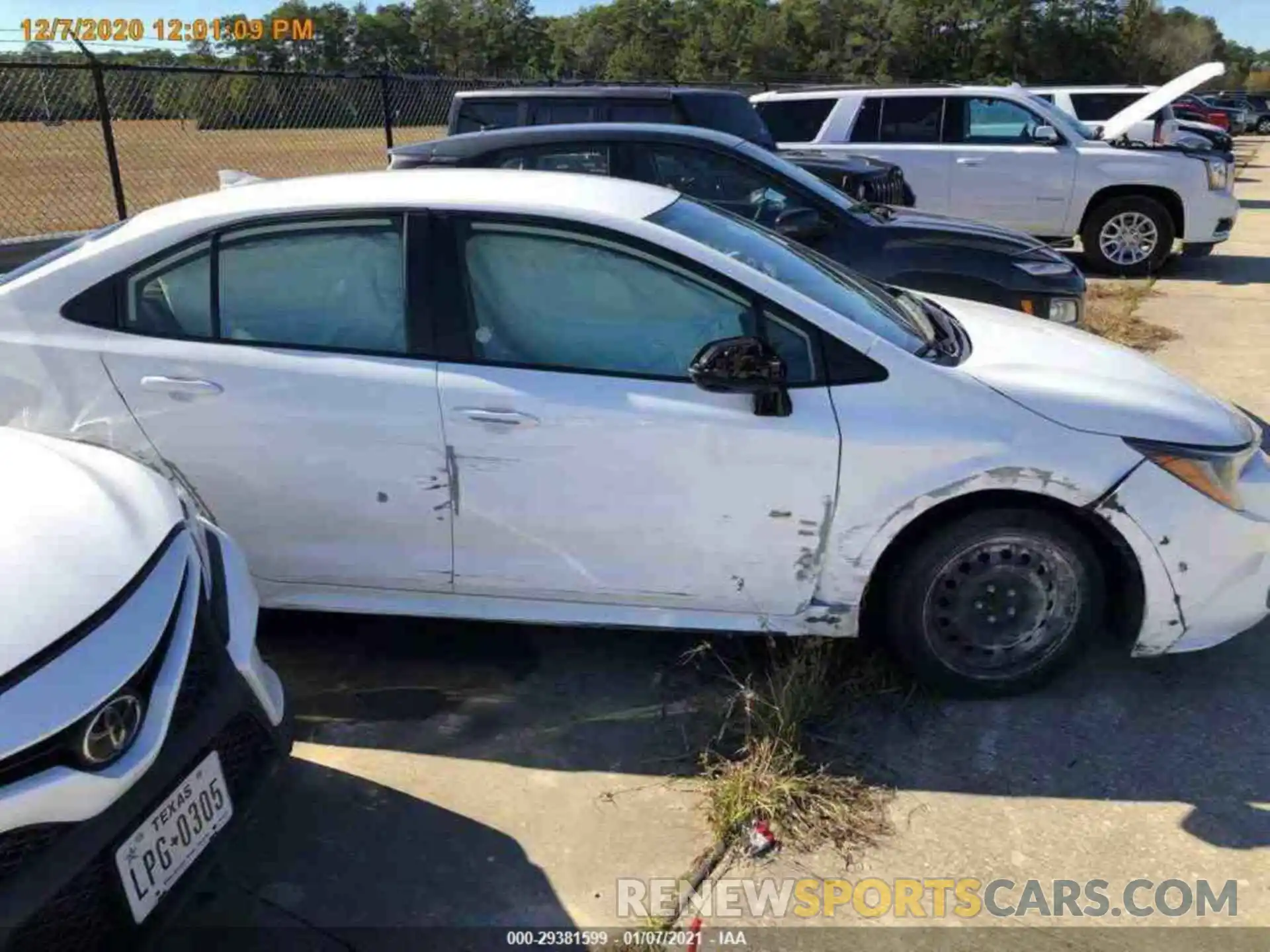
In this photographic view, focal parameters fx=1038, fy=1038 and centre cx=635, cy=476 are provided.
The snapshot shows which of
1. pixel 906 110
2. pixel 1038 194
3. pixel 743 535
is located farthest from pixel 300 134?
pixel 743 535

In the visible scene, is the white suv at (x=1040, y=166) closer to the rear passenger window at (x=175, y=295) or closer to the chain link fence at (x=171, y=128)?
the chain link fence at (x=171, y=128)

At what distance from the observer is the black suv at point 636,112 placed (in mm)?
8031

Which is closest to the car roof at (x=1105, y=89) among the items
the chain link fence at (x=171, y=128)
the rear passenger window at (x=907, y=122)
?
the rear passenger window at (x=907, y=122)

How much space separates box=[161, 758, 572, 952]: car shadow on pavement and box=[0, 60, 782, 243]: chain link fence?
7.26 metres

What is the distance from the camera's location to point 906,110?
11188mm

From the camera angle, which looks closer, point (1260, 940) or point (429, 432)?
point (1260, 940)

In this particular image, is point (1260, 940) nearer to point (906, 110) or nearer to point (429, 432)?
point (429, 432)

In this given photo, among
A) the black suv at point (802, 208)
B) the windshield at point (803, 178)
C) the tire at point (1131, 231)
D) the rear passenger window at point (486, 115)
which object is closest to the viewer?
the black suv at point (802, 208)

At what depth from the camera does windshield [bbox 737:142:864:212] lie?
590 centimetres

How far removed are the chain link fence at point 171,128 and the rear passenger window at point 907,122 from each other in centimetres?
522

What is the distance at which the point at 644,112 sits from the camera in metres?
8.08

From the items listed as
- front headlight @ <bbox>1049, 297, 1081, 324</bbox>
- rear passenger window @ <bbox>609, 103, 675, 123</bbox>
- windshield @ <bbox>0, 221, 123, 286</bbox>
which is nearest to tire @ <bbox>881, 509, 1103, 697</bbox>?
windshield @ <bbox>0, 221, 123, 286</bbox>

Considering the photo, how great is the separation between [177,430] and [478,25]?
44.6m

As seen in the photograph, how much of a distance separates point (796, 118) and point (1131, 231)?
3738 mm
